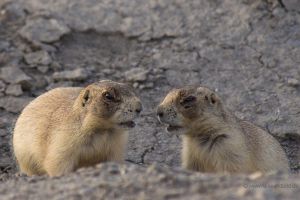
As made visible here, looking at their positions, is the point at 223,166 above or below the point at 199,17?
below

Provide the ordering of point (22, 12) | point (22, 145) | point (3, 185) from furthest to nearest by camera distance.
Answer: point (22, 12), point (22, 145), point (3, 185)

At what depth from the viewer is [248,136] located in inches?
299

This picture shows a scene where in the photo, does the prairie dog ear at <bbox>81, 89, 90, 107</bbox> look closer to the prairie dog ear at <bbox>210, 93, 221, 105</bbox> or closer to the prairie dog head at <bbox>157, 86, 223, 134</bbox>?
the prairie dog head at <bbox>157, 86, 223, 134</bbox>

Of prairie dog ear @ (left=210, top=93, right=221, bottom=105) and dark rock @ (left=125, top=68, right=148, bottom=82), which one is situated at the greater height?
dark rock @ (left=125, top=68, right=148, bottom=82)

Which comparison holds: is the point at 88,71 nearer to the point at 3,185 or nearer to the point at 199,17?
the point at 199,17

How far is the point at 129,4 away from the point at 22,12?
121 centimetres

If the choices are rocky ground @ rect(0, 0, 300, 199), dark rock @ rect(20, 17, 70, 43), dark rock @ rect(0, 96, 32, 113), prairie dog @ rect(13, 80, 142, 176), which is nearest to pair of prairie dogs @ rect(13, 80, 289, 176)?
prairie dog @ rect(13, 80, 142, 176)

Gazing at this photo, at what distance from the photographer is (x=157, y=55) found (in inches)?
378

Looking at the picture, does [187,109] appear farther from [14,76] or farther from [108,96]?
[14,76]

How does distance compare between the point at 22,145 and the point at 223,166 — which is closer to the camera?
the point at 223,166

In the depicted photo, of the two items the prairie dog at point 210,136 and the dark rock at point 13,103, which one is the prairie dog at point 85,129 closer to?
the prairie dog at point 210,136

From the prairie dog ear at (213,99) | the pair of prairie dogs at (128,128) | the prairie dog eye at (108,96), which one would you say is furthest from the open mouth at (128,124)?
the prairie dog ear at (213,99)

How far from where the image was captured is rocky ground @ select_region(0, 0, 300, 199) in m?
8.88

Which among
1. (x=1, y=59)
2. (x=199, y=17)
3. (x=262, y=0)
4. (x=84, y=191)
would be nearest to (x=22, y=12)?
(x=1, y=59)
